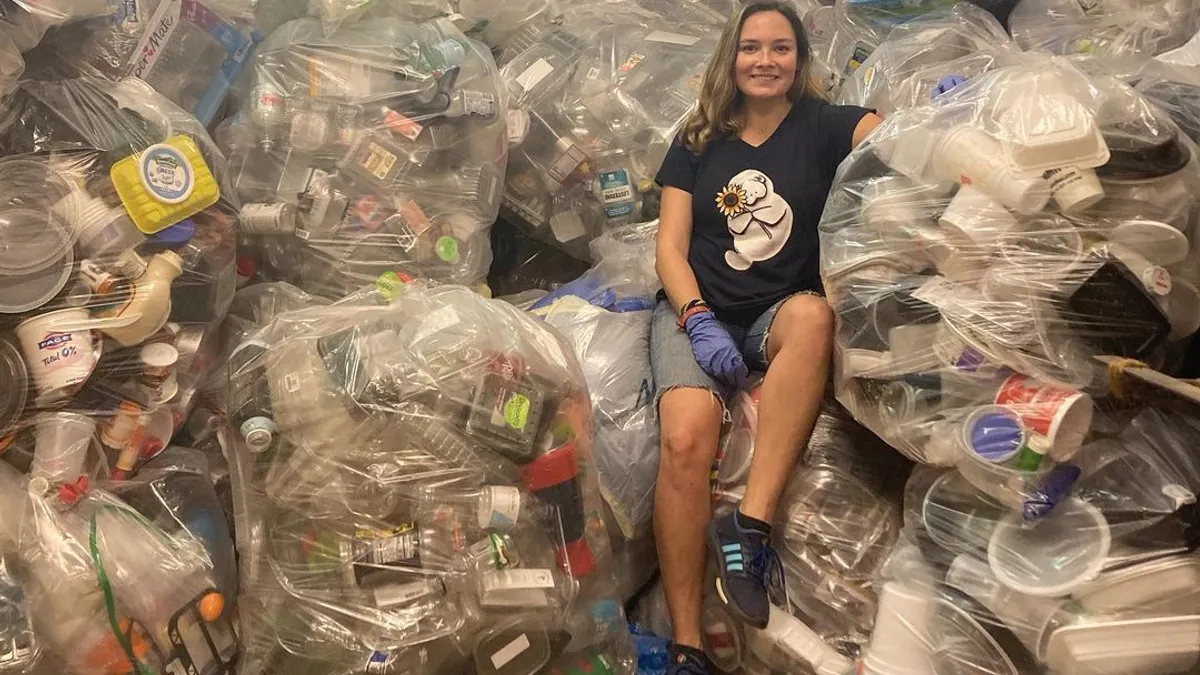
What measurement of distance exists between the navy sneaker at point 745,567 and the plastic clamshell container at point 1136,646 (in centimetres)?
44

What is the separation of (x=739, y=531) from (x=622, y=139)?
1.00 metres

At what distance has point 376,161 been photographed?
1.76 meters

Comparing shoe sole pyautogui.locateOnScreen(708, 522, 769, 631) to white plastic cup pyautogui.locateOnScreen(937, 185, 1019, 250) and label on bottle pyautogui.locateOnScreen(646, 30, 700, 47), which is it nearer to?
white plastic cup pyautogui.locateOnScreen(937, 185, 1019, 250)

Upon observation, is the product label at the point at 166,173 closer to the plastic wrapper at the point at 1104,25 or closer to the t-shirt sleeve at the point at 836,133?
the t-shirt sleeve at the point at 836,133

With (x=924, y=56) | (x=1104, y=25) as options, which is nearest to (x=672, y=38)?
(x=924, y=56)

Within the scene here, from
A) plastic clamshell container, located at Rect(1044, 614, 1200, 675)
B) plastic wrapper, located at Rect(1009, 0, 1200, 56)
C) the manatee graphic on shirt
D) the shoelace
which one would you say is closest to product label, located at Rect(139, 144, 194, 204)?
the manatee graphic on shirt

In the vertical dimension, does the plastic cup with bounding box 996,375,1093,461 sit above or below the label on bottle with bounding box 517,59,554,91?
below

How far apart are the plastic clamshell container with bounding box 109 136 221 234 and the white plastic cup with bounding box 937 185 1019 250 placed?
1.16m

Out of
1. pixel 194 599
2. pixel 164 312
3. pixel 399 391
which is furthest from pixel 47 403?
pixel 399 391

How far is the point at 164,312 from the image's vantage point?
140 centimetres

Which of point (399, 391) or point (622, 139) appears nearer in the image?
point (399, 391)

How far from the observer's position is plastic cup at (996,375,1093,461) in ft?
3.49

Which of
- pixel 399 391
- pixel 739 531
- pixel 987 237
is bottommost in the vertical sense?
pixel 739 531

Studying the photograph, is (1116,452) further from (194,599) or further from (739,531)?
(194,599)
